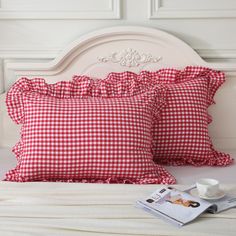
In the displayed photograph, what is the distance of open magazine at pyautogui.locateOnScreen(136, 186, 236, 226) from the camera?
147cm

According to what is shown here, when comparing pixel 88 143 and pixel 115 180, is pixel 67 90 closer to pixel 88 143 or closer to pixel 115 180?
pixel 88 143

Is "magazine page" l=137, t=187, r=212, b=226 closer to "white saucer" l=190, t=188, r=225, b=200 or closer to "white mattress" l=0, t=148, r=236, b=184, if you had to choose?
"white saucer" l=190, t=188, r=225, b=200

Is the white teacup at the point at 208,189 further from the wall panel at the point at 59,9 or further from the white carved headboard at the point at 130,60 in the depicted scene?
the wall panel at the point at 59,9

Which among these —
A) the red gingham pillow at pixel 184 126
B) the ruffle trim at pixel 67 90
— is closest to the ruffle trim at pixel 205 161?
the red gingham pillow at pixel 184 126

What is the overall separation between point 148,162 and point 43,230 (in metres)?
0.71

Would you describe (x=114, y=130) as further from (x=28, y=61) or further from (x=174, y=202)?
(x=28, y=61)

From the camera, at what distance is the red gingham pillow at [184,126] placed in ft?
7.14

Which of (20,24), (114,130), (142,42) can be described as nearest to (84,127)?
(114,130)

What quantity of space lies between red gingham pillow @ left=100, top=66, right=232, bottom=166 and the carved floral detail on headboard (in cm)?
18

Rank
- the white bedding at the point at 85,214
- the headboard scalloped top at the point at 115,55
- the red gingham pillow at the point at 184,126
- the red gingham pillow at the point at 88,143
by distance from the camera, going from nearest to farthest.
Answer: the white bedding at the point at 85,214 → the red gingham pillow at the point at 88,143 → the red gingham pillow at the point at 184,126 → the headboard scalloped top at the point at 115,55

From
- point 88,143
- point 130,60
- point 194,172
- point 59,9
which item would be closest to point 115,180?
point 88,143

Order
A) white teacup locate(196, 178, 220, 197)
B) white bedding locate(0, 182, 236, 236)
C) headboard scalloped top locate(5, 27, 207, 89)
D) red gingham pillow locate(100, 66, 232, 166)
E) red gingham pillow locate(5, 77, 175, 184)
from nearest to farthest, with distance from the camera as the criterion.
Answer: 1. white bedding locate(0, 182, 236, 236)
2. white teacup locate(196, 178, 220, 197)
3. red gingham pillow locate(5, 77, 175, 184)
4. red gingham pillow locate(100, 66, 232, 166)
5. headboard scalloped top locate(5, 27, 207, 89)

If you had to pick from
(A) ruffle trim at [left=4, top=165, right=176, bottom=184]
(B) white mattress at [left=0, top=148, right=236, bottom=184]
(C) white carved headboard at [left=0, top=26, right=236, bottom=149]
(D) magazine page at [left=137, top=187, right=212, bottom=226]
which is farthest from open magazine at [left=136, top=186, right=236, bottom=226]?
(C) white carved headboard at [left=0, top=26, right=236, bottom=149]

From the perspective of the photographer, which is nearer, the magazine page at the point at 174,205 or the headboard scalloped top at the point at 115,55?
the magazine page at the point at 174,205
